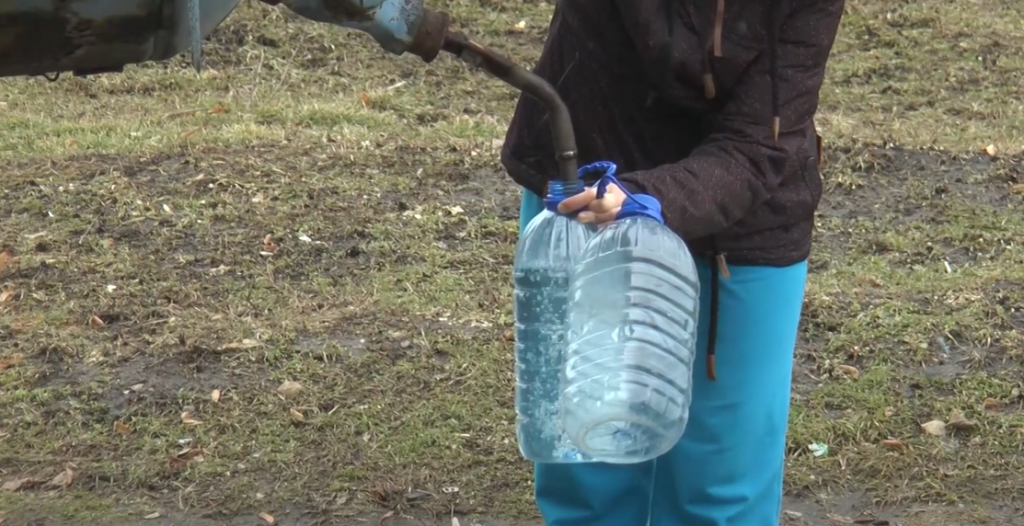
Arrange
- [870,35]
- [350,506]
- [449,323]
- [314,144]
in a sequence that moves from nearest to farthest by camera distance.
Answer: [350,506], [449,323], [314,144], [870,35]

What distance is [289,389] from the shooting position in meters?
3.77

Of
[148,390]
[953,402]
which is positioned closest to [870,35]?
[953,402]

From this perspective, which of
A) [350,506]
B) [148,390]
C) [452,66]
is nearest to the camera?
[350,506]

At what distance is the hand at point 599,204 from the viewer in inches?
76.3

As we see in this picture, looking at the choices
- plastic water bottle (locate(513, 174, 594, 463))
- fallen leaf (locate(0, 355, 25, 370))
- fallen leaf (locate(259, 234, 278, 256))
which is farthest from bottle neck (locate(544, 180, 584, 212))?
fallen leaf (locate(259, 234, 278, 256))

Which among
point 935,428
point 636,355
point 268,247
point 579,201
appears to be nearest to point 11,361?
point 268,247

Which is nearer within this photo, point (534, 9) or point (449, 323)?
point (449, 323)

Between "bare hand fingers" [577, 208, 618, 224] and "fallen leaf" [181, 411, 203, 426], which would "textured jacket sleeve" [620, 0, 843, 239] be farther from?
"fallen leaf" [181, 411, 203, 426]

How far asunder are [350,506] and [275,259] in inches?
58.3

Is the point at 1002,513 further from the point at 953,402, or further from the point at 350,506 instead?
the point at 350,506

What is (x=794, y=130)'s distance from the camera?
2.16m

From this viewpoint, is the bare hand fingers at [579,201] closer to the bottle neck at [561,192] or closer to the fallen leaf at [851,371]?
the bottle neck at [561,192]

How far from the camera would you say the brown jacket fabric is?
209 cm

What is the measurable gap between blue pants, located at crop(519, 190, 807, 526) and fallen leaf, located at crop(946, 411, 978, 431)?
140cm
